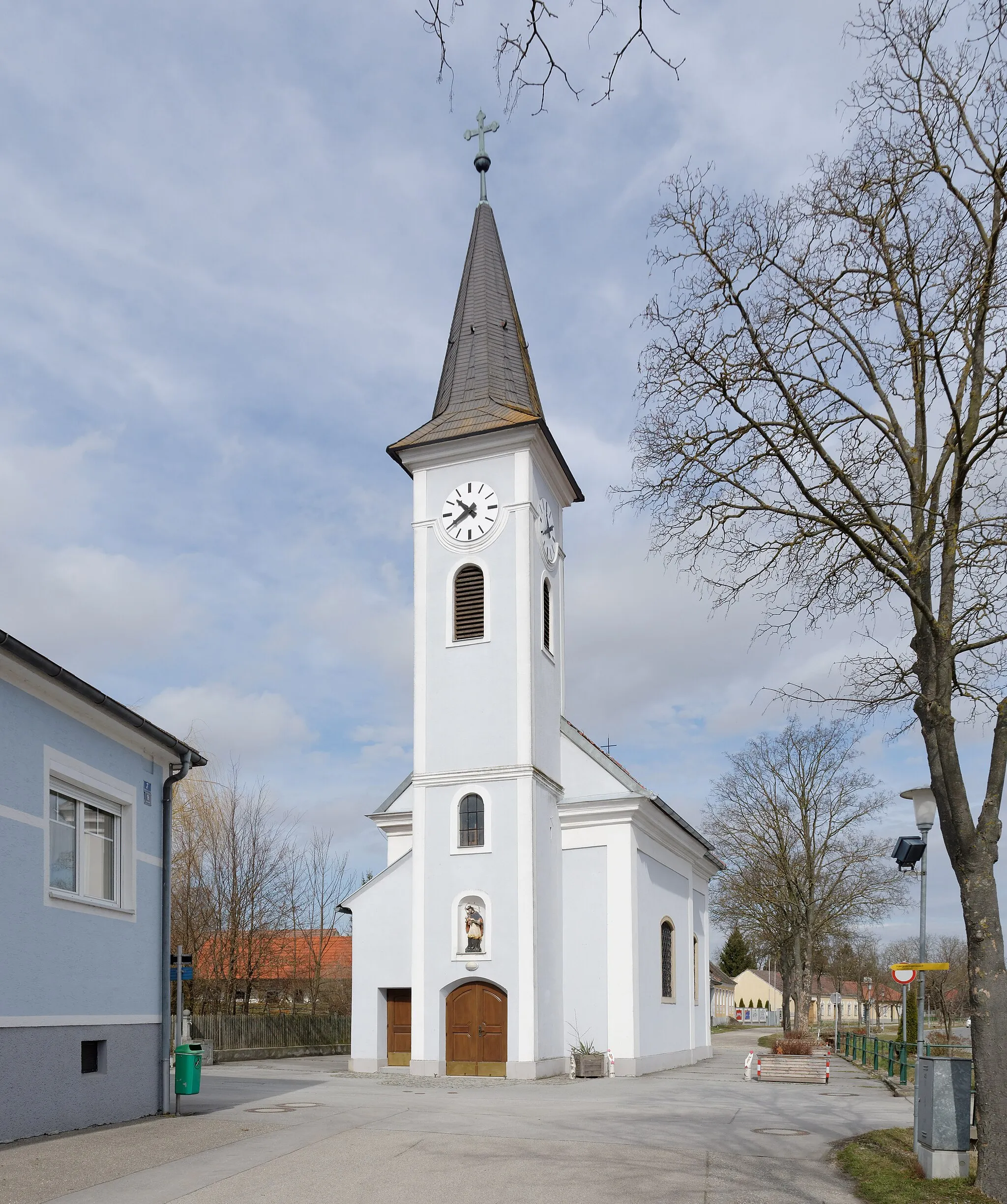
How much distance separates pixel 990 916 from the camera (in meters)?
9.81

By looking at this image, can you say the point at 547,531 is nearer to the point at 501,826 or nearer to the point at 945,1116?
the point at 501,826

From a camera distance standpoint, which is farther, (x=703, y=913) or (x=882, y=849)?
(x=882, y=849)

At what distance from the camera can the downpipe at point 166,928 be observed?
15.2 m

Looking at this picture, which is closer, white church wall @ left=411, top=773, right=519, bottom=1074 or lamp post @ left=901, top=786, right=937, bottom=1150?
lamp post @ left=901, top=786, right=937, bottom=1150

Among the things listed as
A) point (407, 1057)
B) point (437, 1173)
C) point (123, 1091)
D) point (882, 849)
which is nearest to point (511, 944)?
point (407, 1057)

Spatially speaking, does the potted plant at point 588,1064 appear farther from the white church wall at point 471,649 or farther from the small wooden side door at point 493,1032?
the white church wall at point 471,649

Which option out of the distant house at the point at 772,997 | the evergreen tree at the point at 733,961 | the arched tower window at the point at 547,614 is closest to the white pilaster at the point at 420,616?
the arched tower window at the point at 547,614

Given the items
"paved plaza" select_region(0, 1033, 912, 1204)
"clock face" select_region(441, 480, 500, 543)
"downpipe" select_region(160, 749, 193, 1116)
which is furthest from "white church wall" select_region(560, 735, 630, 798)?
"downpipe" select_region(160, 749, 193, 1116)

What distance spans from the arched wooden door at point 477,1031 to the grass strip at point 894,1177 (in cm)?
1180

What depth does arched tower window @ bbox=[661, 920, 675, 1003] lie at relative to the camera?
96.4 feet

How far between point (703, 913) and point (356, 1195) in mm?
28251

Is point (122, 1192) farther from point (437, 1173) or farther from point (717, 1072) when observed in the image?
point (717, 1072)

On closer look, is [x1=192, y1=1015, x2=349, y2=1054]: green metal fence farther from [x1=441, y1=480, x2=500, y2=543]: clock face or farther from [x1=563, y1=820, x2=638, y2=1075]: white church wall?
[x1=441, y1=480, x2=500, y2=543]: clock face

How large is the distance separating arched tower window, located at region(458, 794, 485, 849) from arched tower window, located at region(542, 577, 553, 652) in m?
4.10
